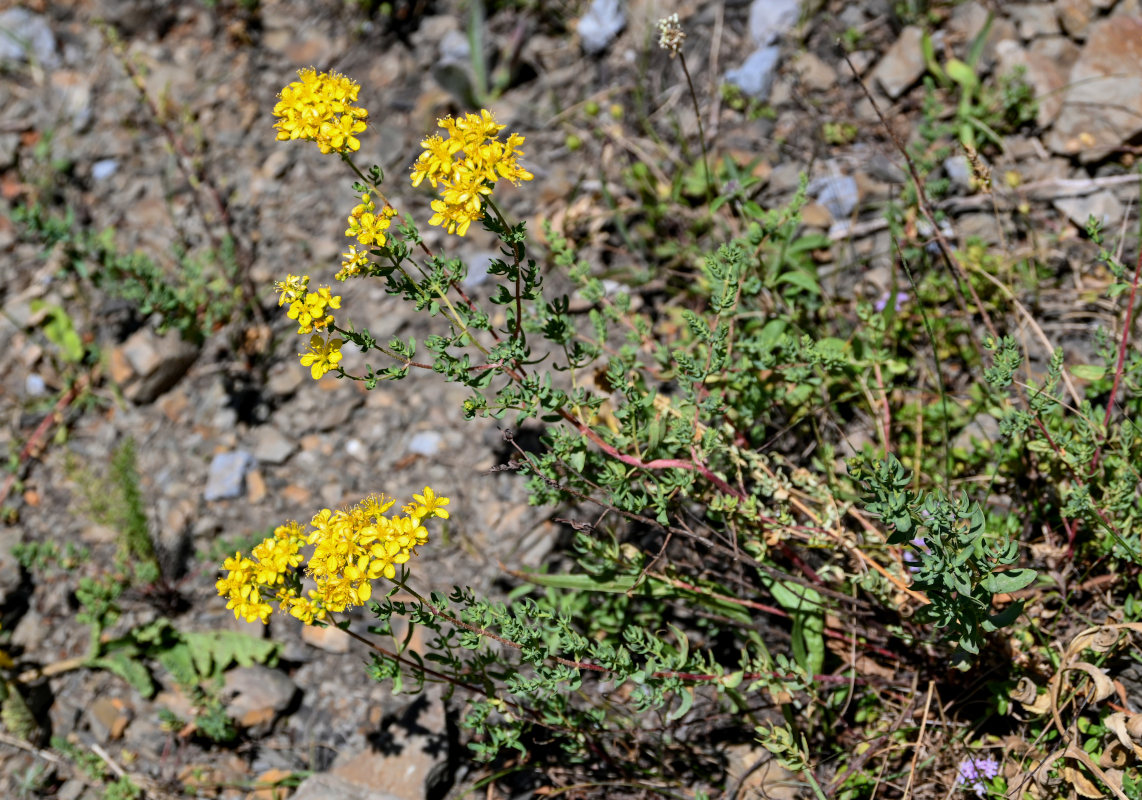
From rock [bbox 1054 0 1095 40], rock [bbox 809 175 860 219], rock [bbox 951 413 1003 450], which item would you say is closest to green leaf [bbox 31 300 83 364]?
rock [bbox 809 175 860 219]

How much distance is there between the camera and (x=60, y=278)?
4555mm

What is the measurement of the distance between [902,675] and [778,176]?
2.14m

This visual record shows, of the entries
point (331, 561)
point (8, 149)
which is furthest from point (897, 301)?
point (8, 149)

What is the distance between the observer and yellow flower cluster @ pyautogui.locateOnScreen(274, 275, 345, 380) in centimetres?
212

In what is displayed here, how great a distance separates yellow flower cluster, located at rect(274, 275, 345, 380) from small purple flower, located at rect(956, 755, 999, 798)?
6.65 ft

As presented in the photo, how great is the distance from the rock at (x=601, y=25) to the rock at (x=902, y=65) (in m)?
1.28

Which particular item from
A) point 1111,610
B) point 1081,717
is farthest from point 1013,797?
point 1111,610

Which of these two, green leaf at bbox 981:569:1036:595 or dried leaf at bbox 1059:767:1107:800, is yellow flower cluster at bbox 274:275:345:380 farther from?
dried leaf at bbox 1059:767:1107:800

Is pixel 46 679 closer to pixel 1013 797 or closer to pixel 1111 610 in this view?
pixel 1013 797

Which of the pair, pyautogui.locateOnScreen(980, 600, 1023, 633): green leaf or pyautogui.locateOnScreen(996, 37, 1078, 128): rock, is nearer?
pyautogui.locateOnScreen(980, 600, 1023, 633): green leaf

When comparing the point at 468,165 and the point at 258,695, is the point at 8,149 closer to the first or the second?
the point at 258,695

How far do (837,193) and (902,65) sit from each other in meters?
0.69

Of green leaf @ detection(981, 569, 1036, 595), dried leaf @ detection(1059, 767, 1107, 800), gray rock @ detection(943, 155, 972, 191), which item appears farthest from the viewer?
gray rock @ detection(943, 155, 972, 191)

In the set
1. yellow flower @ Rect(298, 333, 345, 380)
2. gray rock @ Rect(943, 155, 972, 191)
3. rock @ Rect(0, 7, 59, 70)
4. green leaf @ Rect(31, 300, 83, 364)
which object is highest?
rock @ Rect(0, 7, 59, 70)
